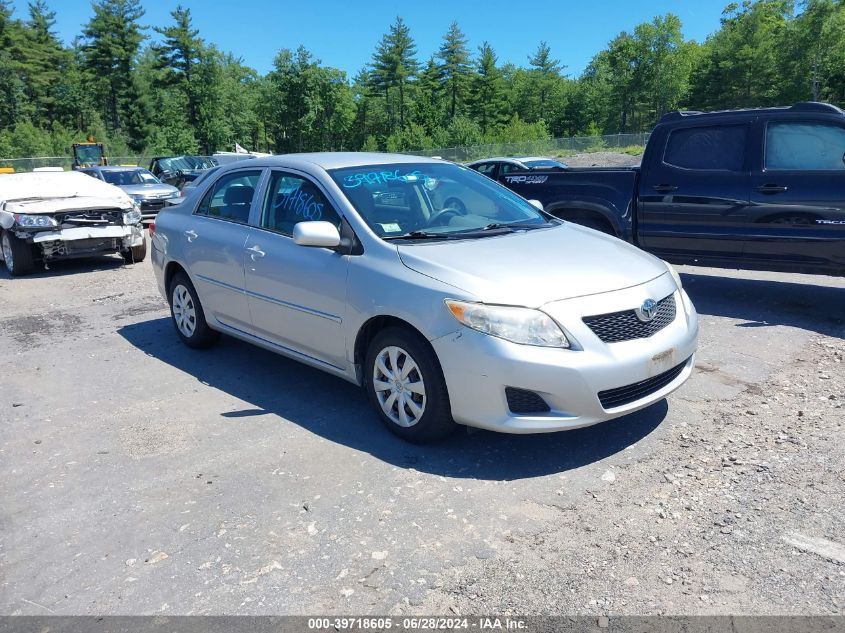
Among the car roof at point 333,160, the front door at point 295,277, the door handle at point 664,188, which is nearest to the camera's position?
the front door at point 295,277

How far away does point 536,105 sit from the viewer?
82.2m

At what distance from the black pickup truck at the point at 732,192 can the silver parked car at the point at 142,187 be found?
12.8 metres

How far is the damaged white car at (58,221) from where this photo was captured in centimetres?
1018

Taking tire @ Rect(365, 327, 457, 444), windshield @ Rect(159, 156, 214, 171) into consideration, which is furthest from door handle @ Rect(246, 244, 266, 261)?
windshield @ Rect(159, 156, 214, 171)

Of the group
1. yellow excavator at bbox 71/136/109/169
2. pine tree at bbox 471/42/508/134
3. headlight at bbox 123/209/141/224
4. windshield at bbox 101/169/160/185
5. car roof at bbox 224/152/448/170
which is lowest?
headlight at bbox 123/209/141/224

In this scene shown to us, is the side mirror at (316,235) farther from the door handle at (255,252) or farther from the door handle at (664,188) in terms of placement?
the door handle at (664,188)

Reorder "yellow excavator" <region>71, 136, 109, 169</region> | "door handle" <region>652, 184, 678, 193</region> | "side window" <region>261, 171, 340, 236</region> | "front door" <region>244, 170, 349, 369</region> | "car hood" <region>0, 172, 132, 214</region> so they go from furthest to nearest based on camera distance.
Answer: "yellow excavator" <region>71, 136, 109, 169</region>
"car hood" <region>0, 172, 132, 214</region>
"door handle" <region>652, 184, 678, 193</region>
"side window" <region>261, 171, 340, 236</region>
"front door" <region>244, 170, 349, 369</region>

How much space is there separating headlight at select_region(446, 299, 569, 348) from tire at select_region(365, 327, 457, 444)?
389 mm

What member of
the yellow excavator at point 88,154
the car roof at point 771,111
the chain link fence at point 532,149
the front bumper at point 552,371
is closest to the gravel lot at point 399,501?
the front bumper at point 552,371

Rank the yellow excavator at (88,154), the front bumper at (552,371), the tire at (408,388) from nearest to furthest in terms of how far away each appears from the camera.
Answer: the front bumper at (552,371) → the tire at (408,388) → the yellow excavator at (88,154)

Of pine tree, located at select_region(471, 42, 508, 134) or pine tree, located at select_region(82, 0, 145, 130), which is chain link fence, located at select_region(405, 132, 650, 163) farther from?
pine tree, located at select_region(82, 0, 145, 130)

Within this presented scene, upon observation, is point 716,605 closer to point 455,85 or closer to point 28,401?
point 28,401

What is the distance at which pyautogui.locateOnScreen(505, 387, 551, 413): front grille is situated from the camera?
3670 mm

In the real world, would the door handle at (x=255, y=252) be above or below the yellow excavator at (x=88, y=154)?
below
